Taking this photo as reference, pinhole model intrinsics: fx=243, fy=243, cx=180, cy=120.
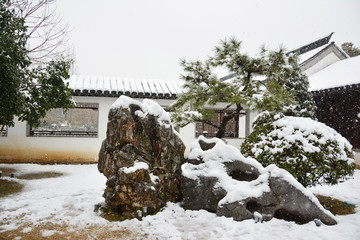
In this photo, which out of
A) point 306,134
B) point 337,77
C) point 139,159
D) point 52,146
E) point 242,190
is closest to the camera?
point 242,190

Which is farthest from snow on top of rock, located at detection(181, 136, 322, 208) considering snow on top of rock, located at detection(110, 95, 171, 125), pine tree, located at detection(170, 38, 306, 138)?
pine tree, located at detection(170, 38, 306, 138)

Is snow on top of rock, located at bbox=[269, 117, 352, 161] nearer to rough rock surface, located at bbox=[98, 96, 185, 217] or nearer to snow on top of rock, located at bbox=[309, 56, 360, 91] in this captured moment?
rough rock surface, located at bbox=[98, 96, 185, 217]

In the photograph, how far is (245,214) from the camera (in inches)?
177

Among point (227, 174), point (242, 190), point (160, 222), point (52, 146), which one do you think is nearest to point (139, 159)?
point (160, 222)

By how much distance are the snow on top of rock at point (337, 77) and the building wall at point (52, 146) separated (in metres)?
9.87

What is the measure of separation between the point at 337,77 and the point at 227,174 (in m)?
9.64

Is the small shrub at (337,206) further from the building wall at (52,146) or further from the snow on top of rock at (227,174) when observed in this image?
the building wall at (52,146)

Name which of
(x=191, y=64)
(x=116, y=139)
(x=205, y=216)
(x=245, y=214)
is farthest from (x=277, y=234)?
(x=191, y=64)

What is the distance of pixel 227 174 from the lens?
16.9ft

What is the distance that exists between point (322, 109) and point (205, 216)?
1041 cm

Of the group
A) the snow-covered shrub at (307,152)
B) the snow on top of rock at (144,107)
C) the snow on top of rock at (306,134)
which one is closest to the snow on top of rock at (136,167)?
the snow on top of rock at (144,107)

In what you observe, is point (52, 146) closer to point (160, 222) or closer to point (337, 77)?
point (160, 222)

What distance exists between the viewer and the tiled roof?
35.3ft

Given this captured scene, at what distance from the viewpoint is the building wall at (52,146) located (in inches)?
415
